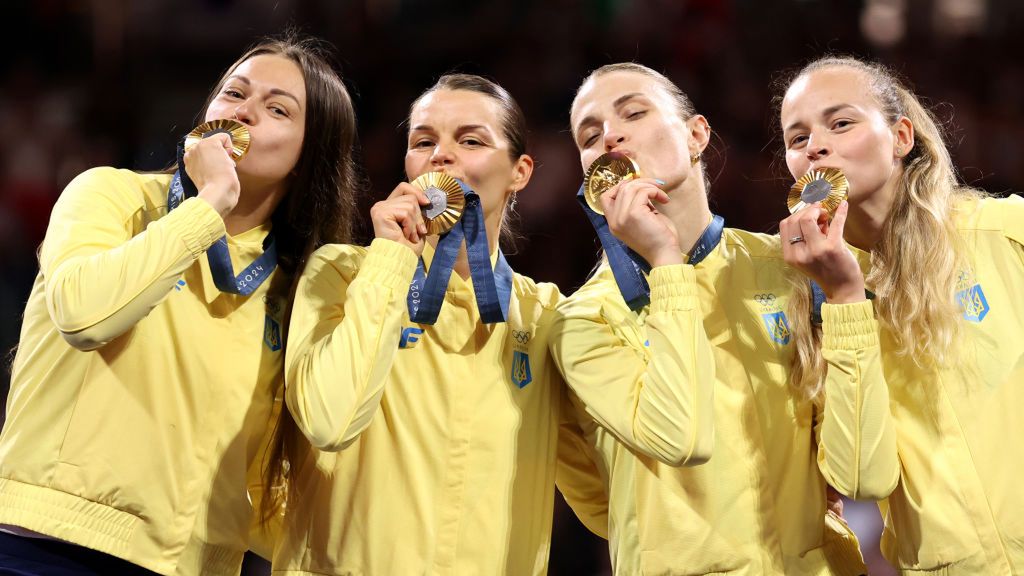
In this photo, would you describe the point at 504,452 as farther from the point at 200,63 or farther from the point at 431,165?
the point at 200,63

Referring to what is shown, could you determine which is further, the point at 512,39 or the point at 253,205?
the point at 512,39

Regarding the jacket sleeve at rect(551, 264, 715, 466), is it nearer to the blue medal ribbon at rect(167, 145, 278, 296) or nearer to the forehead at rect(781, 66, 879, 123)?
the forehead at rect(781, 66, 879, 123)

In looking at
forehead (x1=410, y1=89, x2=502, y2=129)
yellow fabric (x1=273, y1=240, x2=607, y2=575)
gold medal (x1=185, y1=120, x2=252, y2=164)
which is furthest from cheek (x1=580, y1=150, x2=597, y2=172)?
gold medal (x1=185, y1=120, x2=252, y2=164)

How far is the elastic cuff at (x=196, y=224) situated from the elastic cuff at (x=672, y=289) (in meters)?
1.05

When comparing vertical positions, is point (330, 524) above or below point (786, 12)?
below

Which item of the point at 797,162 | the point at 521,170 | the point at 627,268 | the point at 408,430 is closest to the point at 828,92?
the point at 797,162

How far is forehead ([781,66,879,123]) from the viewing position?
116 inches

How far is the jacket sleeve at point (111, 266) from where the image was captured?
2.47 m

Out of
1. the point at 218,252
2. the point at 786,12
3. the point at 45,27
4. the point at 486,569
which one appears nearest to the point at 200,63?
the point at 45,27

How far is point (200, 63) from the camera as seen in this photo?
21.7 feet

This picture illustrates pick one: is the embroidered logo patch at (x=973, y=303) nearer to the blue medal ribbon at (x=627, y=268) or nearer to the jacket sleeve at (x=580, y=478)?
the blue medal ribbon at (x=627, y=268)

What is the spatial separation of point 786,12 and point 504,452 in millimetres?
5269

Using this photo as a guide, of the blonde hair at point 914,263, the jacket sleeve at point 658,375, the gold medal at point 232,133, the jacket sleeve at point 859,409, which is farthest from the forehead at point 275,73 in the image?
the jacket sleeve at point 859,409

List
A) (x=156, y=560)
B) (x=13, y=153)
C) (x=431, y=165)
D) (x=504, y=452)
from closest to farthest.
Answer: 1. (x=156, y=560)
2. (x=504, y=452)
3. (x=431, y=165)
4. (x=13, y=153)
